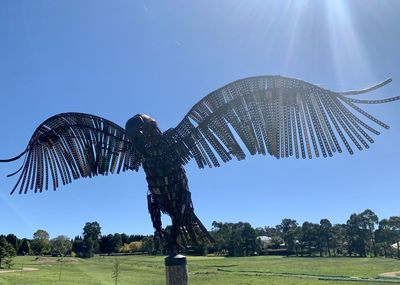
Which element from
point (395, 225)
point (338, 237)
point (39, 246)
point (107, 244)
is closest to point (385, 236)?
point (395, 225)

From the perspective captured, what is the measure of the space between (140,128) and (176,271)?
180 centimetres

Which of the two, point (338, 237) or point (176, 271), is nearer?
point (176, 271)

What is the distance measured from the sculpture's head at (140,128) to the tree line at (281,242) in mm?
75564

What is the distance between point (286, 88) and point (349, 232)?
94.0 meters

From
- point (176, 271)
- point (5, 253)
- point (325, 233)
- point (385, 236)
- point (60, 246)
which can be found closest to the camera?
point (176, 271)

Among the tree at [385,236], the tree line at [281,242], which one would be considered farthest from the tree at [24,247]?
the tree at [385,236]

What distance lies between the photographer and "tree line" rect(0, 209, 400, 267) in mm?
92250

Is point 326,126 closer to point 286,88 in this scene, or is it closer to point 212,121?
point 286,88

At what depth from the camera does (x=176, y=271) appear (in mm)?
5180

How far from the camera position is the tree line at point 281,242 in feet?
303

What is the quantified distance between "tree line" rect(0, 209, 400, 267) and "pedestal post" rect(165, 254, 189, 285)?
Answer: 75778 millimetres

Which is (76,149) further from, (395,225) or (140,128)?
(395,225)

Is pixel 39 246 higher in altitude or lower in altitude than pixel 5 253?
higher

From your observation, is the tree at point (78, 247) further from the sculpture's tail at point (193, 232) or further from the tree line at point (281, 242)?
the sculpture's tail at point (193, 232)
